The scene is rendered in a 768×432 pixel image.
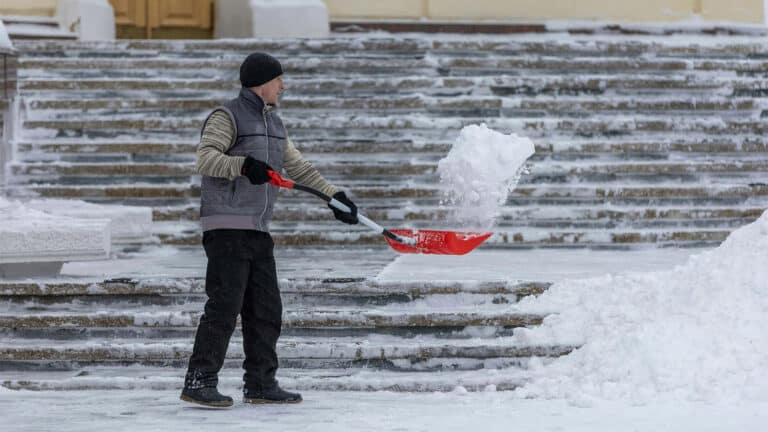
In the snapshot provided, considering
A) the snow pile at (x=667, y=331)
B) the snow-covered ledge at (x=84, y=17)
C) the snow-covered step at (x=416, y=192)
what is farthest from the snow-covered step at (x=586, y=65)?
the snow pile at (x=667, y=331)

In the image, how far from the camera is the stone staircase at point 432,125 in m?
12.7

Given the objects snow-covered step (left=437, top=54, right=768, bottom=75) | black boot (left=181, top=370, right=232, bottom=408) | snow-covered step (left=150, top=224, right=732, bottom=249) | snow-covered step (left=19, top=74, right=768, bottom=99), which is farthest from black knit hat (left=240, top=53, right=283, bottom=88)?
snow-covered step (left=437, top=54, right=768, bottom=75)

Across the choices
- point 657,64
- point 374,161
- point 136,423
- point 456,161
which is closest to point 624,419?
point 136,423

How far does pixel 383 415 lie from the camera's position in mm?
7086

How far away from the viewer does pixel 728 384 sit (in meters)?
7.20

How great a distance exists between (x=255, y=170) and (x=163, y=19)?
40.0 ft

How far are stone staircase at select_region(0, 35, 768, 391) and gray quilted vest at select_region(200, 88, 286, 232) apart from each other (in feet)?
6.38

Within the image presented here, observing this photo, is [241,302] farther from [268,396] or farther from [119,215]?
[119,215]

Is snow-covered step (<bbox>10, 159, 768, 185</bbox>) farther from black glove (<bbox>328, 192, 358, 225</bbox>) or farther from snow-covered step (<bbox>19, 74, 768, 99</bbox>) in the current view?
black glove (<bbox>328, 192, 358, 225</bbox>)

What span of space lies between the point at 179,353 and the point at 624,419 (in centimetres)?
272

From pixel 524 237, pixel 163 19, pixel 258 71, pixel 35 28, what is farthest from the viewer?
pixel 163 19

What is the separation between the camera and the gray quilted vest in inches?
280

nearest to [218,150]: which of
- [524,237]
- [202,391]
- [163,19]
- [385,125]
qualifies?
[202,391]

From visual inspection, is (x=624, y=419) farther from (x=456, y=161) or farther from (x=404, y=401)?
(x=456, y=161)
